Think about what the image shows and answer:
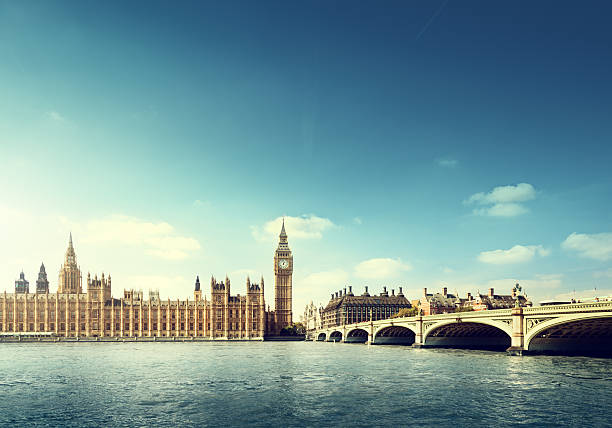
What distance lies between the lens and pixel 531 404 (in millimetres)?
33062

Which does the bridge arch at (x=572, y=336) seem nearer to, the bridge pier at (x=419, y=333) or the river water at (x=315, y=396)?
the river water at (x=315, y=396)

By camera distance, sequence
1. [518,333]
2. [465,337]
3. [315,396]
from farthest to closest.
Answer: [465,337]
[518,333]
[315,396]

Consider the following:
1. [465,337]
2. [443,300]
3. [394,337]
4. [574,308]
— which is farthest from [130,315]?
[574,308]

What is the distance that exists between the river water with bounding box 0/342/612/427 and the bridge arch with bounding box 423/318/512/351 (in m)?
33.8

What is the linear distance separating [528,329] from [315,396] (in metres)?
38.8

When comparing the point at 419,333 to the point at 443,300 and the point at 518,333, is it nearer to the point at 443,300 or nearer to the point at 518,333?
the point at 518,333

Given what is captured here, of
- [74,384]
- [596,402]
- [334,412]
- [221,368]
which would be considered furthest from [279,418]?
[221,368]

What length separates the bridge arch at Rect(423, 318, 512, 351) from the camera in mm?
91625

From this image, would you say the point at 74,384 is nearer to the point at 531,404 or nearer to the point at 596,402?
the point at 531,404

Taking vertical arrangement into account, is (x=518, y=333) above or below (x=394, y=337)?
above

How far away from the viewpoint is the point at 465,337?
9912cm

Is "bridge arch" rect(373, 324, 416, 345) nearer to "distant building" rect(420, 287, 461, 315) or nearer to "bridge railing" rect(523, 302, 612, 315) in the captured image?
"distant building" rect(420, 287, 461, 315)

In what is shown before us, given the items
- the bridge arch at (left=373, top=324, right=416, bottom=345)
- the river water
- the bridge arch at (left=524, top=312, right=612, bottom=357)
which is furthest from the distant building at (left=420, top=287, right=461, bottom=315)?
the river water

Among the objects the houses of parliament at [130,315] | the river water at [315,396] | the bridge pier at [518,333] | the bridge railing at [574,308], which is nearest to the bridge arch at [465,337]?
the bridge pier at [518,333]
